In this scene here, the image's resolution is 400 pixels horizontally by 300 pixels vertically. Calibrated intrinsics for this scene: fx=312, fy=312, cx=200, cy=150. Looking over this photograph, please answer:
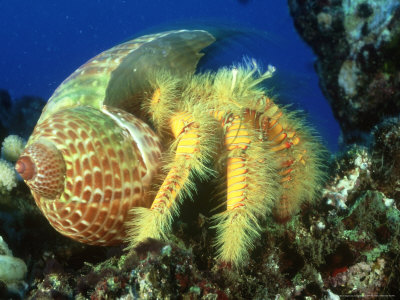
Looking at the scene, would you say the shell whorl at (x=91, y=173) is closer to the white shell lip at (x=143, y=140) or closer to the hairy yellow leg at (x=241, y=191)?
the white shell lip at (x=143, y=140)

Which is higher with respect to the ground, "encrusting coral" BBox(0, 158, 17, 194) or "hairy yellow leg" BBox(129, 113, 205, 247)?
"hairy yellow leg" BBox(129, 113, 205, 247)

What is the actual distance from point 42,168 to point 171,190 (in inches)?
36.4

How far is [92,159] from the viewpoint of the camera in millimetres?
2314

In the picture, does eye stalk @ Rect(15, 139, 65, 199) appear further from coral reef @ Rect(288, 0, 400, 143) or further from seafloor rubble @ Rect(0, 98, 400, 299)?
coral reef @ Rect(288, 0, 400, 143)

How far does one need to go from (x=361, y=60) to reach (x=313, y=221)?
11.1 ft

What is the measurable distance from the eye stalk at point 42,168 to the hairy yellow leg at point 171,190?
2.03 feet

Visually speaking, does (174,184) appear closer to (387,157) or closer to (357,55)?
(387,157)

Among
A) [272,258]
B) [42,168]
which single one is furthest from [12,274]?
[272,258]

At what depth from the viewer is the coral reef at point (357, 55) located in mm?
4668

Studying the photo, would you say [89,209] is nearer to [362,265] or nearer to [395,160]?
[362,265]

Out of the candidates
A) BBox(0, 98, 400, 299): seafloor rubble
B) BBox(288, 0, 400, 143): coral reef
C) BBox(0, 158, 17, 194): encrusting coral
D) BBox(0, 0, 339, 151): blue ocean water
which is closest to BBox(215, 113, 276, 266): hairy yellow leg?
BBox(0, 98, 400, 299): seafloor rubble

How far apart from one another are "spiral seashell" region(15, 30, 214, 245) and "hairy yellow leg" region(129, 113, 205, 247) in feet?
0.62

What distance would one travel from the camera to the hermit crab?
2.28 metres

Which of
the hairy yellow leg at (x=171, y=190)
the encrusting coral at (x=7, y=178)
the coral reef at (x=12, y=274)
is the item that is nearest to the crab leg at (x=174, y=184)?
the hairy yellow leg at (x=171, y=190)
